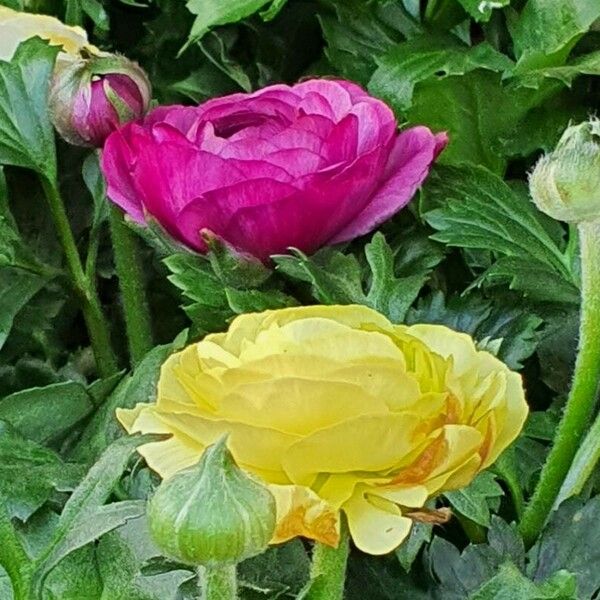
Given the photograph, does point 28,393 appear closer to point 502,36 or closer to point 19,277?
point 19,277

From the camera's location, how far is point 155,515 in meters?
0.26

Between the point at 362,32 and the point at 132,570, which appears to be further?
the point at 362,32

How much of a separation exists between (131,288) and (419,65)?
0.51 ft

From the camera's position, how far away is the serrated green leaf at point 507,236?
0.46m

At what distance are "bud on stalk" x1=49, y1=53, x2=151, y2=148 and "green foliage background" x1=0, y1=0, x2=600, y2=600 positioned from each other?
3 centimetres

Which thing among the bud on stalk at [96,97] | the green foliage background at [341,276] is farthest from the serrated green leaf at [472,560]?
the bud on stalk at [96,97]

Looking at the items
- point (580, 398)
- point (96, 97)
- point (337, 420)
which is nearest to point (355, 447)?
point (337, 420)

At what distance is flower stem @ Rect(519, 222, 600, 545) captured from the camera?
0.35 m

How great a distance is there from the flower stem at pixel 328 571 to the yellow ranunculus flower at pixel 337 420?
0.06ft

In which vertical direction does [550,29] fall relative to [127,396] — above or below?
above

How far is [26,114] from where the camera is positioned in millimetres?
503

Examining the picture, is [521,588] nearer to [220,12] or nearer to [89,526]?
[89,526]

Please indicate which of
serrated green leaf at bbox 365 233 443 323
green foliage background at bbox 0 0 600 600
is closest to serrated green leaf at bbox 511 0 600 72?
green foliage background at bbox 0 0 600 600

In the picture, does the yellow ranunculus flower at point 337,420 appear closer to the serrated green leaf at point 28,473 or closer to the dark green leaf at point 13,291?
the serrated green leaf at point 28,473
